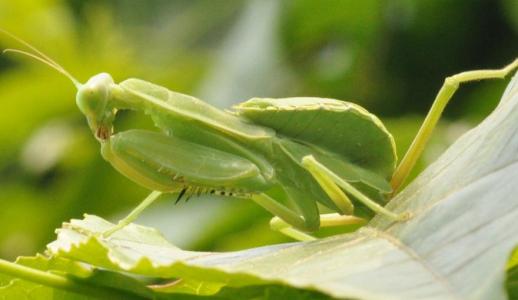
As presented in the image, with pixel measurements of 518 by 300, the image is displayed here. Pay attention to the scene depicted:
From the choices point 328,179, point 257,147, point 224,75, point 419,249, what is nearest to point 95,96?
point 257,147

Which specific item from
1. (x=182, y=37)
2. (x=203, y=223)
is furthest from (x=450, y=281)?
(x=182, y=37)

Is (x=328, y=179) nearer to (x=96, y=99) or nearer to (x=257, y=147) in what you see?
(x=257, y=147)

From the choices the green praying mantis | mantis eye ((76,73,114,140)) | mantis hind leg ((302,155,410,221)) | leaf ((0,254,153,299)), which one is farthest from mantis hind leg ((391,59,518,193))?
leaf ((0,254,153,299))

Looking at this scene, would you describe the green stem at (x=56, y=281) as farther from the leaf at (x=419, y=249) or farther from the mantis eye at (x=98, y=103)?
the mantis eye at (x=98, y=103)

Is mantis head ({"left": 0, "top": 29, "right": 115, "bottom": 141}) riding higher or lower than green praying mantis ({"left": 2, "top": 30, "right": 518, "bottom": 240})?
higher

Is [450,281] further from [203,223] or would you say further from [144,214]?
[144,214]

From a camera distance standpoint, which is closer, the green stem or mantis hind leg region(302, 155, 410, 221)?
the green stem

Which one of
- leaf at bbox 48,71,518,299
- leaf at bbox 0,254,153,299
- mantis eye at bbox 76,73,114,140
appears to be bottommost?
leaf at bbox 48,71,518,299

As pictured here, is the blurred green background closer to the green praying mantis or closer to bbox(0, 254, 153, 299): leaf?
the green praying mantis

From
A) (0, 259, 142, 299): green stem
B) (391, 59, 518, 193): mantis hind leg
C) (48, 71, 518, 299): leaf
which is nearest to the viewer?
(48, 71, 518, 299): leaf
